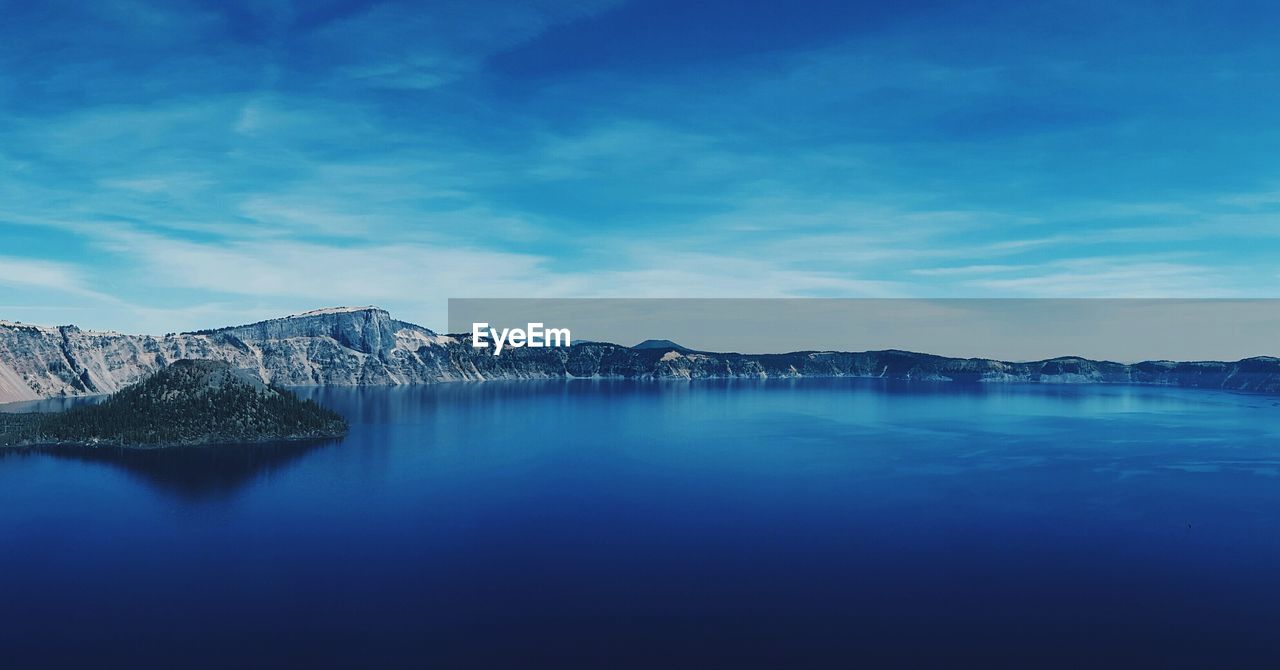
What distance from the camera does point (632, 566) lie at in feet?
272

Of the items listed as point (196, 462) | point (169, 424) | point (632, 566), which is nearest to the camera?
point (632, 566)

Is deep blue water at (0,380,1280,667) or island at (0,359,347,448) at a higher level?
island at (0,359,347,448)

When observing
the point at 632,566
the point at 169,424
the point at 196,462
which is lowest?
the point at 632,566

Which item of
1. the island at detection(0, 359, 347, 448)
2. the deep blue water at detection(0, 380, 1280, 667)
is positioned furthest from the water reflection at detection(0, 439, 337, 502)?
the island at detection(0, 359, 347, 448)

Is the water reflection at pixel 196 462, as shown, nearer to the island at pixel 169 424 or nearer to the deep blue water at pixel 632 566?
the deep blue water at pixel 632 566

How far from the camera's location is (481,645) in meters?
61.2

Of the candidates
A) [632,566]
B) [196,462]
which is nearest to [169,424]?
[196,462]

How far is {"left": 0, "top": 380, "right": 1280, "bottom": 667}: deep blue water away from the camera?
6156 cm

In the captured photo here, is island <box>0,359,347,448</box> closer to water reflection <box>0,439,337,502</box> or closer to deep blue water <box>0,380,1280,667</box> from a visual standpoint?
water reflection <box>0,439,337,502</box>

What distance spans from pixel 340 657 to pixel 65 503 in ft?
302

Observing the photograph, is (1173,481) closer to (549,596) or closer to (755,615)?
(755,615)

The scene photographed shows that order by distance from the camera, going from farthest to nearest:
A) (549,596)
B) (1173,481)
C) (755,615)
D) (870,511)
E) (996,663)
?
(1173,481), (870,511), (549,596), (755,615), (996,663)

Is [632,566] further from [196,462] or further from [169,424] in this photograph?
[169,424]

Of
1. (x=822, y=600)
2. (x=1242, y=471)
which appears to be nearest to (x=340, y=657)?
(x=822, y=600)
